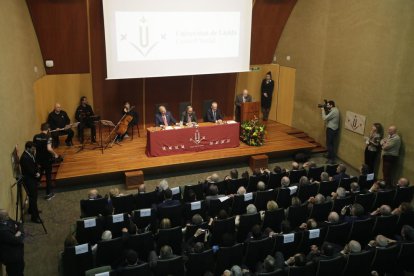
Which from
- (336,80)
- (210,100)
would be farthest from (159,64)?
(336,80)

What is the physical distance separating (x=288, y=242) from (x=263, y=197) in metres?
1.26

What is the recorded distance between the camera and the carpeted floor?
5.77 m

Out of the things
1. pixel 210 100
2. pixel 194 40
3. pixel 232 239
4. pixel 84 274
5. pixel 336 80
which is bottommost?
pixel 84 274

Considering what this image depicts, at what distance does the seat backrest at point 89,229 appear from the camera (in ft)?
17.6

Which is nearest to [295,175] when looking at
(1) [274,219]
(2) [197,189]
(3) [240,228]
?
(1) [274,219]

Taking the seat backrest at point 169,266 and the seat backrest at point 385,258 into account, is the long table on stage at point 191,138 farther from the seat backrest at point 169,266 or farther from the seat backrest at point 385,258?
the seat backrest at point 385,258

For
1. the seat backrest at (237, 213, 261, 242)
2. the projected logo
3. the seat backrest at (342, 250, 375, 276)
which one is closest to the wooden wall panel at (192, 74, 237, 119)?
the projected logo

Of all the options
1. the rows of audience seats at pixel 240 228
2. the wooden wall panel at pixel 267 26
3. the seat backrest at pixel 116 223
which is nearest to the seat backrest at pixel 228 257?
the rows of audience seats at pixel 240 228

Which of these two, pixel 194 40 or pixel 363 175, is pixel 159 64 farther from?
pixel 363 175

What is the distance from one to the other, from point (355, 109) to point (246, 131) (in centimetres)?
256

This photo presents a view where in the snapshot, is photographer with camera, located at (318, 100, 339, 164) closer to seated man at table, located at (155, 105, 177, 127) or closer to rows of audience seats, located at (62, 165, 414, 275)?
rows of audience seats, located at (62, 165, 414, 275)

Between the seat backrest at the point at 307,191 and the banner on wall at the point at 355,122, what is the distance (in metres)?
3.08

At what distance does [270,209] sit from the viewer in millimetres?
5727

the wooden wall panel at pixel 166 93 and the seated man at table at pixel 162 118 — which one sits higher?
the wooden wall panel at pixel 166 93
